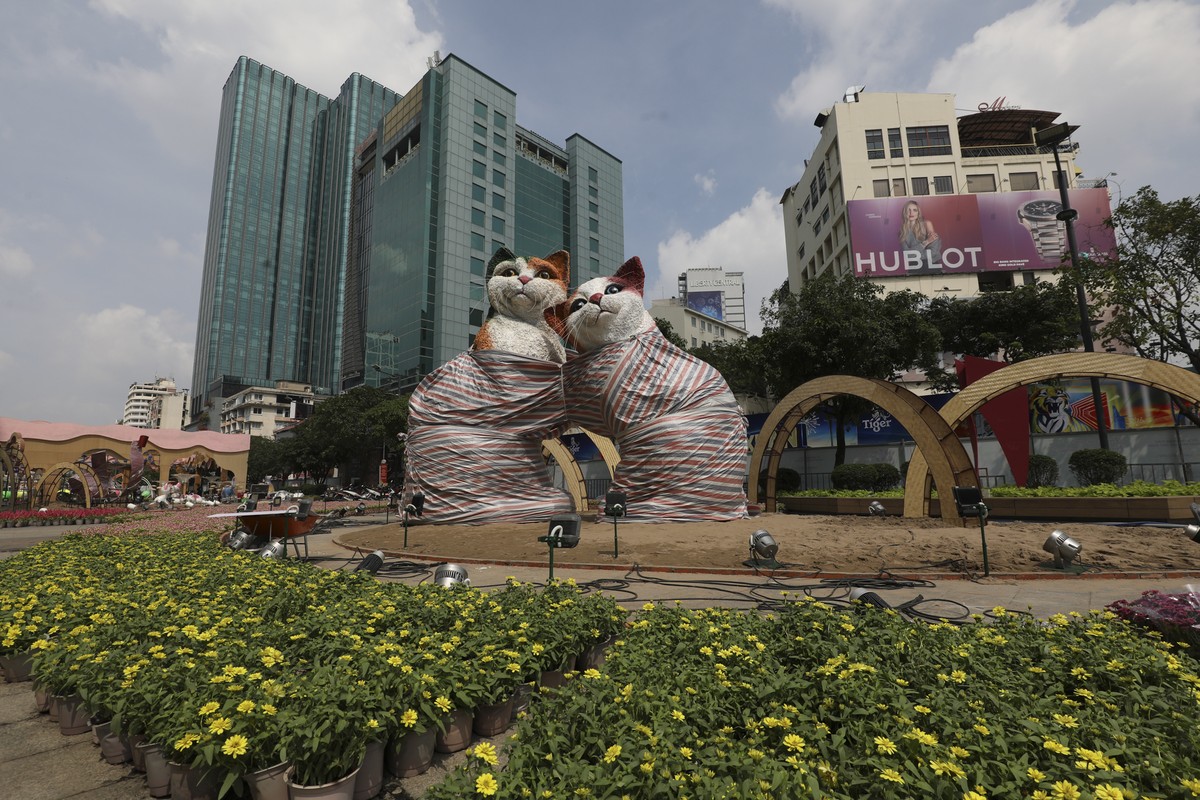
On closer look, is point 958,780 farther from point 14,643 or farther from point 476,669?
point 14,643

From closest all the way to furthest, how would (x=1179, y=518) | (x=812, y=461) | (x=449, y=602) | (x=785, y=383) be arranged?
(x=449, y=602) → (x=1179, y=518) → (x=812, y=461) → (x=785, y=383)

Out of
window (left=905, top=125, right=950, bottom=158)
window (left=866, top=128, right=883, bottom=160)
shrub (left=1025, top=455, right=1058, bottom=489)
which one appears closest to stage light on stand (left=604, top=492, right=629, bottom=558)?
shrub (left=1025, top=455, right=1058, bottom=489)

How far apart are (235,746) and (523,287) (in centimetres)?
1385

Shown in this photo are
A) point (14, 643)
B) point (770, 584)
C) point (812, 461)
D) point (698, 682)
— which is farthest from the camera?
point (812, 461)

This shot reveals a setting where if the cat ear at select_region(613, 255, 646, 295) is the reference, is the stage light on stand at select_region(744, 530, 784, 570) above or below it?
below

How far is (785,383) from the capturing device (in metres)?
28.8

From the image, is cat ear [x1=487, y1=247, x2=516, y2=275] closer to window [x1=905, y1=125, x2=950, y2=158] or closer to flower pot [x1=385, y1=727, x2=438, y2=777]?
flower pot [x1=385, y1=727, x2=438, y2=777]

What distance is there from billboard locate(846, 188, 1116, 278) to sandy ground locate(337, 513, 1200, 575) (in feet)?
123

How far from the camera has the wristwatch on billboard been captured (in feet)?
146

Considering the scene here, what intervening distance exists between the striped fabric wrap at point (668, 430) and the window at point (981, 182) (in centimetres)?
4710

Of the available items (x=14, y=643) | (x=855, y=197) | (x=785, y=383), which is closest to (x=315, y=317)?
(x=855, y=197)

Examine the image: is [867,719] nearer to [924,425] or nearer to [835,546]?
[835,546]

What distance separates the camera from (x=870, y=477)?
20.5 m

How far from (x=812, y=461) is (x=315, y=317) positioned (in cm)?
12211
